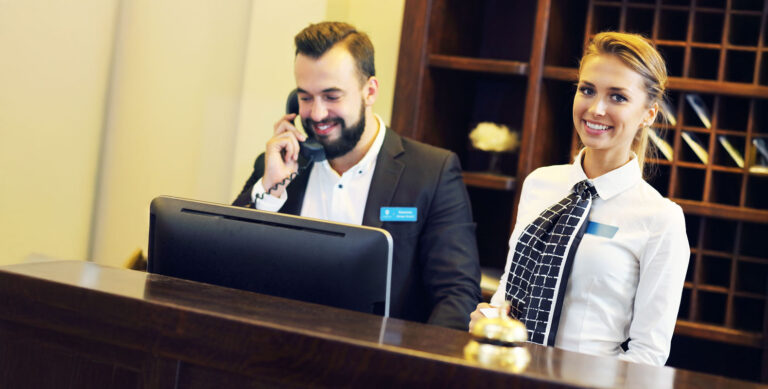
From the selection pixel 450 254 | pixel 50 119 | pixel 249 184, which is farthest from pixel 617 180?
Answer: pixel 50 119

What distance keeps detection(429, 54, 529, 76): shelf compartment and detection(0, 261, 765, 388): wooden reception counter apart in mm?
1692

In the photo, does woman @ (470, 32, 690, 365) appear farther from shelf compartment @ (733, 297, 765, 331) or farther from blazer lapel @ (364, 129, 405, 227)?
shelf compartment @ (733, 297, 765, 331)

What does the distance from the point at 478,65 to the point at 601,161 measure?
992mm

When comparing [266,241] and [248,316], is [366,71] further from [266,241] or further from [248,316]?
[248,316]

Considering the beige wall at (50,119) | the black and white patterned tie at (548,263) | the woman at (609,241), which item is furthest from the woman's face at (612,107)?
the beige wall at (50,119)

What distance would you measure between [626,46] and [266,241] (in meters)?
1.09

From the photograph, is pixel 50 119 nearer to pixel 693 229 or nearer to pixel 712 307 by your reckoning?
pixel 693 229

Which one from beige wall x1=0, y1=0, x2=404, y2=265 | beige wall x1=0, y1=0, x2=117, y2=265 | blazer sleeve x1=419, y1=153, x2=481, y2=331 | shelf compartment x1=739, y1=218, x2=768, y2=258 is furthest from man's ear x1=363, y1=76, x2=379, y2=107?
shelf compartment x1=739, y1=218, x2=768, y2=258

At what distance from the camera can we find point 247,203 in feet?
8.61

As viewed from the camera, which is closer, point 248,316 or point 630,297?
point 248,316

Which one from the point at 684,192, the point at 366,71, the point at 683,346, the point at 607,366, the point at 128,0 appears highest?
the point at 128,0

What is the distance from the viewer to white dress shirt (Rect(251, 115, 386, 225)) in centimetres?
269

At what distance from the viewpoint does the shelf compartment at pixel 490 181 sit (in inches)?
113

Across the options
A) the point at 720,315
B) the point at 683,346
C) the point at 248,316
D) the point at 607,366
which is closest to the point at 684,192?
the point at 720,315
